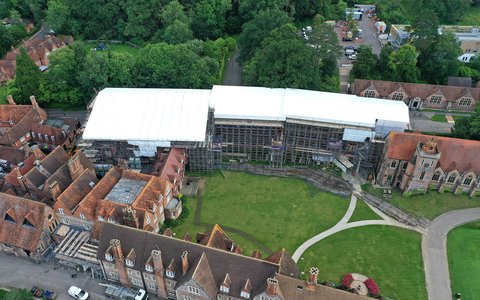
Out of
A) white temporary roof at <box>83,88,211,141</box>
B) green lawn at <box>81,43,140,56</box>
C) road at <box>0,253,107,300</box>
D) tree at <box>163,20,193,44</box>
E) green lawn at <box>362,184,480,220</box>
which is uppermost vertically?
tree at <box>163,20,193,44</box>

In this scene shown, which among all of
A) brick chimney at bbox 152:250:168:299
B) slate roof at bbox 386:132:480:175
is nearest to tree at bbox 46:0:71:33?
brick chimney at bbox 152:250:168:299

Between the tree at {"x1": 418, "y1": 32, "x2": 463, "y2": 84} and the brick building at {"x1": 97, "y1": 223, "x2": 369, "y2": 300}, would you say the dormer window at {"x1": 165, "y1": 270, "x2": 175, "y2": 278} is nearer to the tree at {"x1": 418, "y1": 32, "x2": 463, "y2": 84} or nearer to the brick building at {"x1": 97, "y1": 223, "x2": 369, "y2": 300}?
the brick building at {"x1": 97, "y1": 223, "x2": 369, "y2": 300}

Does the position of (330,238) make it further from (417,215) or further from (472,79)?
(472,79)

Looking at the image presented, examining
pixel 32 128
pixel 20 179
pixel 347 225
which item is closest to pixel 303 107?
pixel 347 225

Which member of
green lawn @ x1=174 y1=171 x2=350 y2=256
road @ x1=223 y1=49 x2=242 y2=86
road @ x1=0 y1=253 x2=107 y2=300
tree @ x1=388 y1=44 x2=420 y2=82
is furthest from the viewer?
road @ x1=223 y1=49 x2=242 y2=86

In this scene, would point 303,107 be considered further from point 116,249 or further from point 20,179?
point 20,179

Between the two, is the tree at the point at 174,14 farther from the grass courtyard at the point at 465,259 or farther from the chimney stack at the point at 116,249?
the grass courtyard at the point at 465,259

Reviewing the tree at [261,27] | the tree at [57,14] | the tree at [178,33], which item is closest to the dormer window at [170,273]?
the tree at [261,27]

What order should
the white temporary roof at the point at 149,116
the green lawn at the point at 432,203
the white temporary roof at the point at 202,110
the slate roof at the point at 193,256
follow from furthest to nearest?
1. the white temporary roof at the point at 202,110
2. the white temporary roof at the point at 149,116
3. the green lawn at the point at 432,203
4. the slate roof at the point at 193,256
